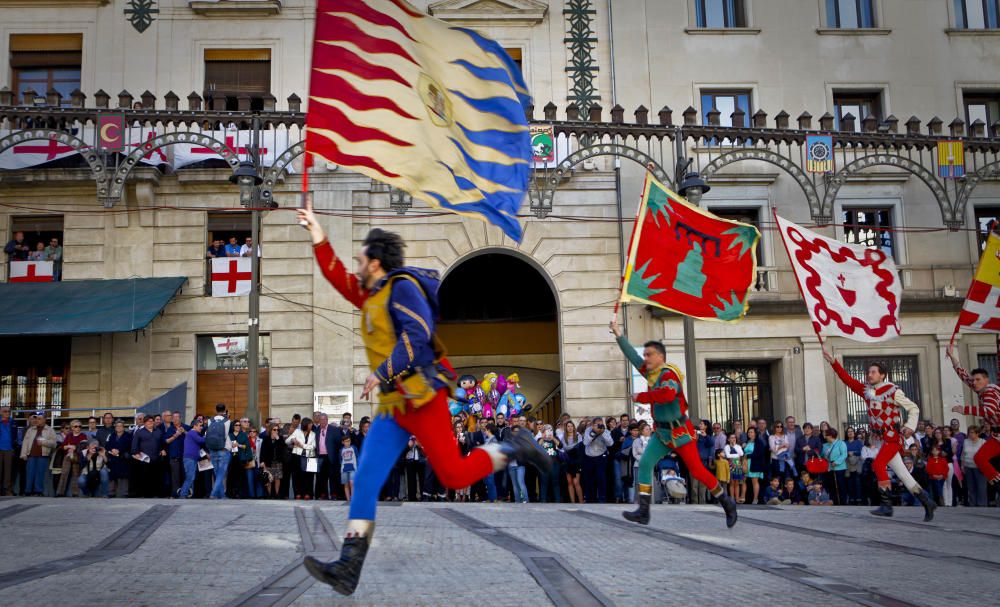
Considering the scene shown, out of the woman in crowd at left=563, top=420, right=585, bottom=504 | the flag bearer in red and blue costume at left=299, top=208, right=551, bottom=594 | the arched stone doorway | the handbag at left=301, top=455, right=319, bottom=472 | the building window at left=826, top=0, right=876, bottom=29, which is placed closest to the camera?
the flag bearer in red and blue costume at left=299, top=208, right=551, bottom=594

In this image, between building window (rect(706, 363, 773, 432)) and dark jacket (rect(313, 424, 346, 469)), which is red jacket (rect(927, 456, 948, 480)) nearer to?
building window (rect(706, 363, 773, 432))

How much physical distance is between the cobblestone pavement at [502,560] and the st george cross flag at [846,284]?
166 inches

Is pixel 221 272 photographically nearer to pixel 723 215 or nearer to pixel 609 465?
pixel 609 465

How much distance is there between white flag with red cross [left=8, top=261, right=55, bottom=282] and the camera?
83.3ft

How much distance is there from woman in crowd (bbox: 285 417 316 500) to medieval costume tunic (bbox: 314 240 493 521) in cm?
1424

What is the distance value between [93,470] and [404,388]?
15734mm

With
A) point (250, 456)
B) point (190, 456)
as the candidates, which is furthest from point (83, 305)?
point (250, 456)

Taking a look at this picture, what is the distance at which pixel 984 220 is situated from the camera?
28.1 m

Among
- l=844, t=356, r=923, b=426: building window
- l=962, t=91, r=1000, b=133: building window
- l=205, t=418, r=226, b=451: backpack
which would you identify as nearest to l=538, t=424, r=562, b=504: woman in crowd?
l=205, t=418, r=226, b=451: backpack

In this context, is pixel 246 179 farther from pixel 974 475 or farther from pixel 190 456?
pixel 974 475

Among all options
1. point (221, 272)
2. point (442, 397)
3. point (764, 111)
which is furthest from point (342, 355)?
point (442, 397)

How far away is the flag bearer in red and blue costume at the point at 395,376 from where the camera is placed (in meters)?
5.78

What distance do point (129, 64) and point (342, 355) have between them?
397 inches

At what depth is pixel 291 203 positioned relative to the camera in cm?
2591
